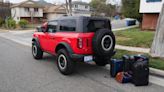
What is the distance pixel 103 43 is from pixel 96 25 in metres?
0.65

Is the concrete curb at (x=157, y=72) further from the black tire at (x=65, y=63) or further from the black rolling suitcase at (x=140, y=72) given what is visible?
the black tire at (x=65, y=63)

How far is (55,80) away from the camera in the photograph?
18.5ft

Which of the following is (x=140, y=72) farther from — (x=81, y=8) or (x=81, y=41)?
(x=81, y=8)

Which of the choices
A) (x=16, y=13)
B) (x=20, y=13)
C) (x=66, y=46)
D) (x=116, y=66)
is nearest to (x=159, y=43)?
(x=116, y=66)

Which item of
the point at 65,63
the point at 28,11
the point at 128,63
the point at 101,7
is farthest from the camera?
the point at 101,7

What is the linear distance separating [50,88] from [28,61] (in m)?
3.46

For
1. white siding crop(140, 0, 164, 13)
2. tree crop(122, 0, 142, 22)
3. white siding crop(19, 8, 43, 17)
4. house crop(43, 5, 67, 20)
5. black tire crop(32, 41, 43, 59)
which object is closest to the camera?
black tire crop(32, 41, 43, 59)

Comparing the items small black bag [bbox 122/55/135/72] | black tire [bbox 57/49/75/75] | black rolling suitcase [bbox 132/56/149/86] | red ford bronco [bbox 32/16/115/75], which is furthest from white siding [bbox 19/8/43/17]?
black rolling suitcase [bbox 132/56/149/86]

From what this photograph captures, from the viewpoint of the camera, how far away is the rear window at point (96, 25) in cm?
593

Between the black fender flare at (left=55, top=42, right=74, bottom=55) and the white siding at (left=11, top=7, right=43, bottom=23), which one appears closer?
the black fender flare at (left=55, top=42, right=74, bottom=55)

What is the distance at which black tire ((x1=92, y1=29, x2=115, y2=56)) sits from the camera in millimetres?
5723

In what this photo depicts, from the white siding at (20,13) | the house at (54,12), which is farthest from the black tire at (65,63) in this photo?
the house at (54,12)

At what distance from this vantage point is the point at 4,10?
1860 inches

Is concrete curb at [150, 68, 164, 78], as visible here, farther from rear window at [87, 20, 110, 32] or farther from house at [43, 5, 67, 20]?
house at [43, 5, 67, 20]
